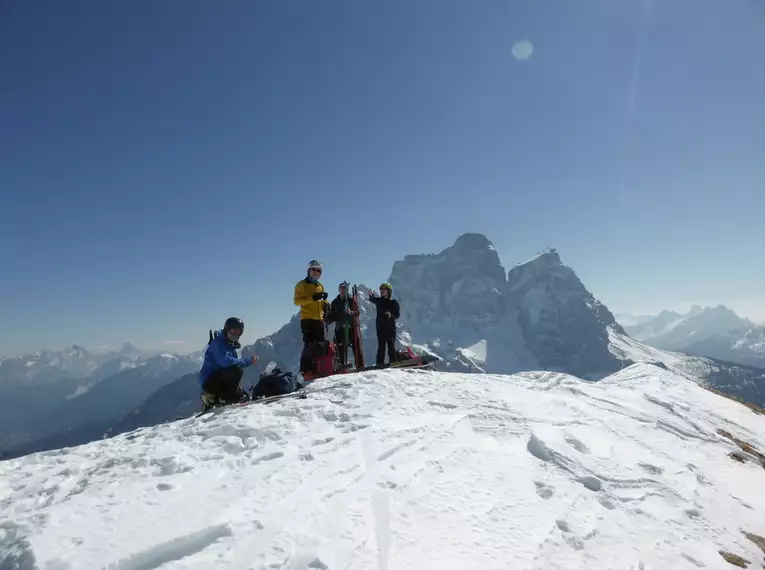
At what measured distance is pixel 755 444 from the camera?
1166 cm

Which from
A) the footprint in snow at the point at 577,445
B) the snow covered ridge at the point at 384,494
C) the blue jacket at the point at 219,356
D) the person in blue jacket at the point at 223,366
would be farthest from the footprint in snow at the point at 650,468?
the blue jacket at the point at 219,356

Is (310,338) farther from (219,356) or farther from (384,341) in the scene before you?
(219,356)

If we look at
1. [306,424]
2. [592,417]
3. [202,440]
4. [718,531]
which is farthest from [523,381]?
[202,440]

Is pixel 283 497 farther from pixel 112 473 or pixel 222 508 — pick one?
pixel 112 473

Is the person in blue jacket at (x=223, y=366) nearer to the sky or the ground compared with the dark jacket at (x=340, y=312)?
nearer to the ground

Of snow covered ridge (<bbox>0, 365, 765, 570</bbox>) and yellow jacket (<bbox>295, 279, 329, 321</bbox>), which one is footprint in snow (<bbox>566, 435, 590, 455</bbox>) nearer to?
snow covered ridge (<bbox>0, 365, 765, 570</bbox>)

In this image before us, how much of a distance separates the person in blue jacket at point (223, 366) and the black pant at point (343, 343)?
595 cm

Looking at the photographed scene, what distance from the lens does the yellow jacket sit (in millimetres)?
12219

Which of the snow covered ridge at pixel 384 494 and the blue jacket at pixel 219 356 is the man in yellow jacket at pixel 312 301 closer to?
the blue jacket at pixel 219 356

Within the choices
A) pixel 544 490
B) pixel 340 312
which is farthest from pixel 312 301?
pixel 544 490

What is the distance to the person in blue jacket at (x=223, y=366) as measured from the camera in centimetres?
936

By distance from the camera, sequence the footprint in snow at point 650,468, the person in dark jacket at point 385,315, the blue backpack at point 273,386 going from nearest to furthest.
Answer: the footprint in snow at point 650,468 < the blue backpack at point 273,386 < the person in dark jacket at point 385,315

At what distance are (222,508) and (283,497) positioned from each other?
2.29 ft

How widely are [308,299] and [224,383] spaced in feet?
11.8
